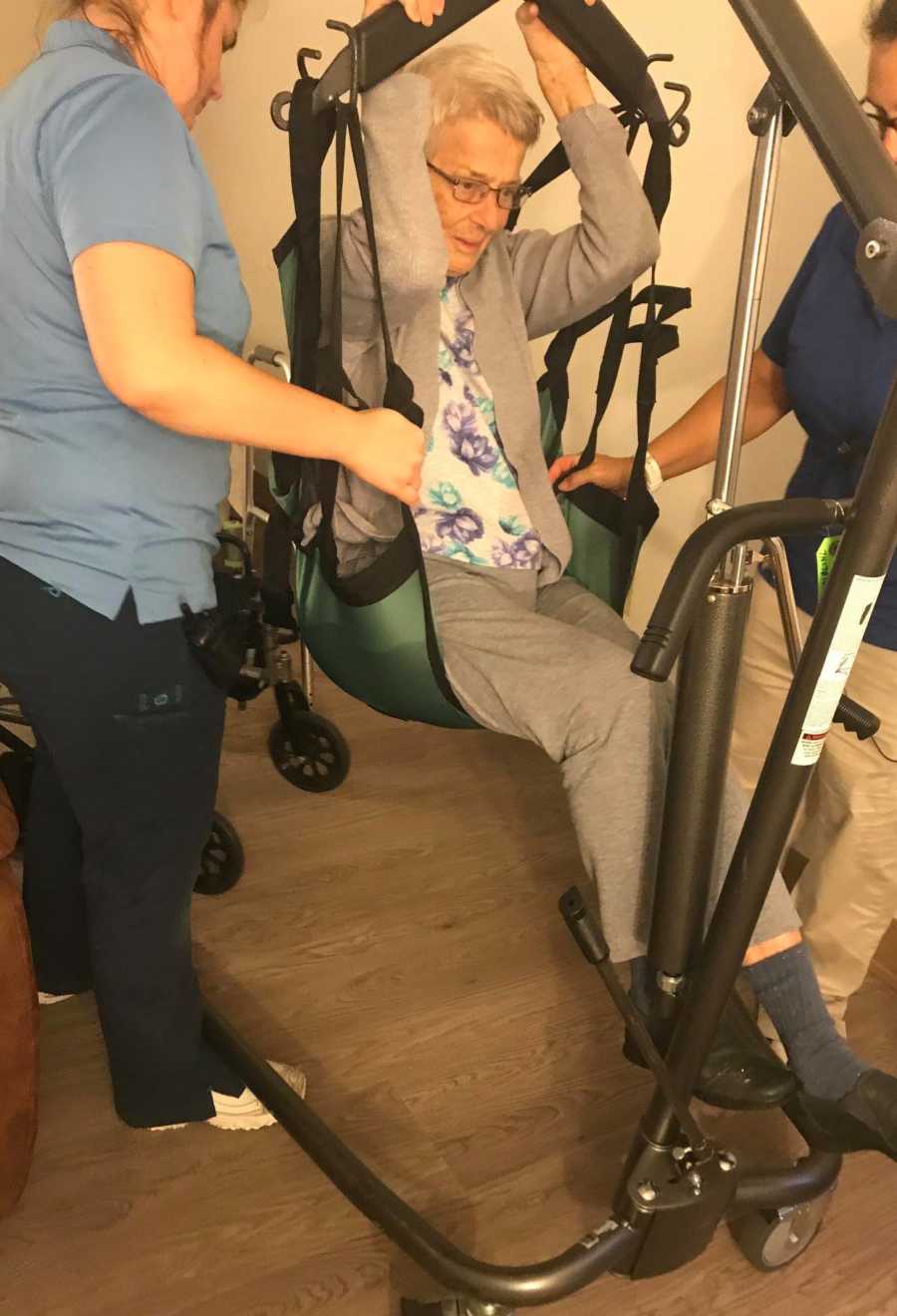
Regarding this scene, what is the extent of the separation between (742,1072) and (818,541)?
0.74 metres

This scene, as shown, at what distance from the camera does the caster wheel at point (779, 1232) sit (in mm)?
1288

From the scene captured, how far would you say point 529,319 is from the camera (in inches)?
57.9

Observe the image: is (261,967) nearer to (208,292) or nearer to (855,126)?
(208,292)

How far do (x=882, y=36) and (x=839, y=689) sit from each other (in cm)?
83

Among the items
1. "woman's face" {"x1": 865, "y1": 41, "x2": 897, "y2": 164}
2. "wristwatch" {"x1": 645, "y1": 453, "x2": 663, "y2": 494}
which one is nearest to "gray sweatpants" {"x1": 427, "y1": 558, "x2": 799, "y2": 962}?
"wristwatch" {"x1": 645, "y1": 453, "x2": 663, "y2": 494}

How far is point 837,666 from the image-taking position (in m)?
0.88

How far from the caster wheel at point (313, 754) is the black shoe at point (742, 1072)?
107 centimetres

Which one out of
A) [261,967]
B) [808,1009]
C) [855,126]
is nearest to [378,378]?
[855,126]

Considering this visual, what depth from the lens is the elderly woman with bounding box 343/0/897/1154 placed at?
1.10m

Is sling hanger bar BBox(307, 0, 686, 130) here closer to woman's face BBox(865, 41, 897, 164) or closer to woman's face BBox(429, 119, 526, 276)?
woman's face BBox(429, 119, 526, 276)

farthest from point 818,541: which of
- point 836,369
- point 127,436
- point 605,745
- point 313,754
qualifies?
point 313,754

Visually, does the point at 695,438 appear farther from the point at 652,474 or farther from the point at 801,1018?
the point at 801,1018

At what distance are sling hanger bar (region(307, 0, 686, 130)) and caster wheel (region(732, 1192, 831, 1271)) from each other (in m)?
1.34

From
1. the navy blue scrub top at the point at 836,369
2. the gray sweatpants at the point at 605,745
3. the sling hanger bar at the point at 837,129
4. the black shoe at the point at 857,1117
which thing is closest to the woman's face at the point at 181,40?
the sling hanger bar at the point at 837,129
